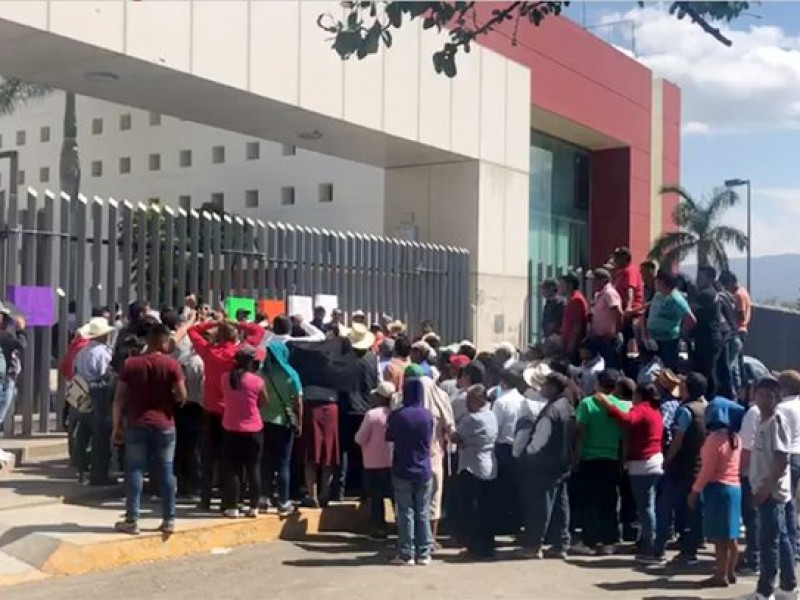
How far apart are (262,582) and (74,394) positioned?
10.2ft

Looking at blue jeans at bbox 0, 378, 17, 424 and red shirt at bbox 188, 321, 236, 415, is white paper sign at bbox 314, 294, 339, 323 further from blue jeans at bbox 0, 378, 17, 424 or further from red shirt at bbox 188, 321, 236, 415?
red shirt at bbox 188, 321, 236, 415

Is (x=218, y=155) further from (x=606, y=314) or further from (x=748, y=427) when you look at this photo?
(x=748, y=427)

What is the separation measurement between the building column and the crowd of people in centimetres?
918

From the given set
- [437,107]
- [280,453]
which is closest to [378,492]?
[280,453]

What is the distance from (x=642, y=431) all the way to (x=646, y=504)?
2.23ft

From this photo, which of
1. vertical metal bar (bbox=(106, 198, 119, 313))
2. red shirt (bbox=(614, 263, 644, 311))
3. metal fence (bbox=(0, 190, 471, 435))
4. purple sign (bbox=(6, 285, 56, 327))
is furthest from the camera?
vertical metal bar (bbox=(106, 198, 119, 313))

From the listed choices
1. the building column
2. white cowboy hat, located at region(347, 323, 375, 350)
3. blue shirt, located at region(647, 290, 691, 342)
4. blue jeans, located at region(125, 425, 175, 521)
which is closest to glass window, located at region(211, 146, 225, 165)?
the building column

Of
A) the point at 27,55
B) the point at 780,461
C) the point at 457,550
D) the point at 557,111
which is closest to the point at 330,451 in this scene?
the point at 457,550

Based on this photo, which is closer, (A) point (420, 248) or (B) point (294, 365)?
(B) point (294, 365)

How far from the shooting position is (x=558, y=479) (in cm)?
961

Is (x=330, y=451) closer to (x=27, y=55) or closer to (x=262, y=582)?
(x=262, y=582)

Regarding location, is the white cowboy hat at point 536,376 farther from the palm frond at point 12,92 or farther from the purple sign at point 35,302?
the palm frond at point 12,92

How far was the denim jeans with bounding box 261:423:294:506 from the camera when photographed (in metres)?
9.80

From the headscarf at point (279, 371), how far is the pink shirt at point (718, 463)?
370cm
